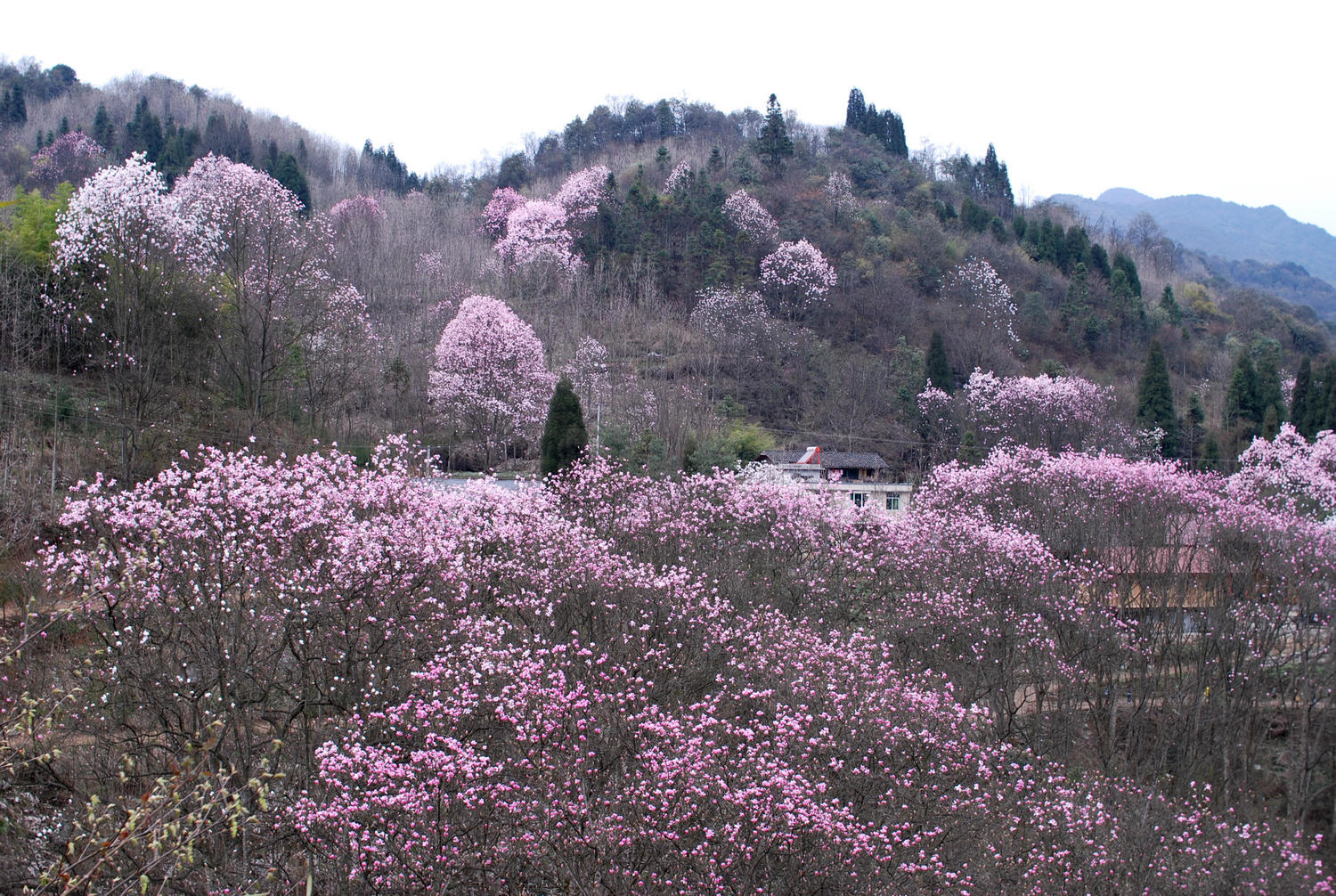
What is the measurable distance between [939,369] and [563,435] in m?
28.8

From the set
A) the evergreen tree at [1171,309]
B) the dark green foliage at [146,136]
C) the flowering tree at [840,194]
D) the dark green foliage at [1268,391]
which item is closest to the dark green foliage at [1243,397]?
the dark green foliage at [1268,391]

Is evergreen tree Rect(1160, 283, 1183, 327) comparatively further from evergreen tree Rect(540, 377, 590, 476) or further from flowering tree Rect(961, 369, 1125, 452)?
evergreen tree Rect(540, 377, 590, 476)

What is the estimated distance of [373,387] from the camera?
35156 millimetres

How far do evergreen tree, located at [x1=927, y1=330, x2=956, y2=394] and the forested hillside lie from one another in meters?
0.24

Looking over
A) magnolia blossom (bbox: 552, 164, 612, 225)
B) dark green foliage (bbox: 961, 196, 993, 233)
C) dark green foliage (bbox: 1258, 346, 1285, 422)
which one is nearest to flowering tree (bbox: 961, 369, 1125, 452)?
dark green foliage (bbox: 1258, 346, 1285, 422)

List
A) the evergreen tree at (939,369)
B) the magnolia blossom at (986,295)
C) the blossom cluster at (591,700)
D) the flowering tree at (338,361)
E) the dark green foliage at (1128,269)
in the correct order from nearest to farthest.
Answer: the blossom cluster at (591,700) → the flowering tree at (338,361) → the evergreen tree at (939,369) → the magnolia blossom at (986,295) → the dark green foliage at (1128,269)

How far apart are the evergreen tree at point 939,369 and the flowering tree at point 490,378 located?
19.9 metres

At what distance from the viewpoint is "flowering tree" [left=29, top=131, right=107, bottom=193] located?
52.6m

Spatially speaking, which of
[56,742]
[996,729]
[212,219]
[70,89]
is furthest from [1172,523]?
[70,89]

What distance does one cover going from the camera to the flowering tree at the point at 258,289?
22766 millimetres

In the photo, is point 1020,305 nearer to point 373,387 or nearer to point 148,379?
point 373,387

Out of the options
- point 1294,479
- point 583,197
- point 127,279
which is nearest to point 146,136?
point 583,197

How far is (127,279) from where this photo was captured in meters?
20.8

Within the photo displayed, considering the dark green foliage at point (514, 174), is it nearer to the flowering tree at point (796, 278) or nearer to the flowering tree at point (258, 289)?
the flowering tree at point (796, 278)
